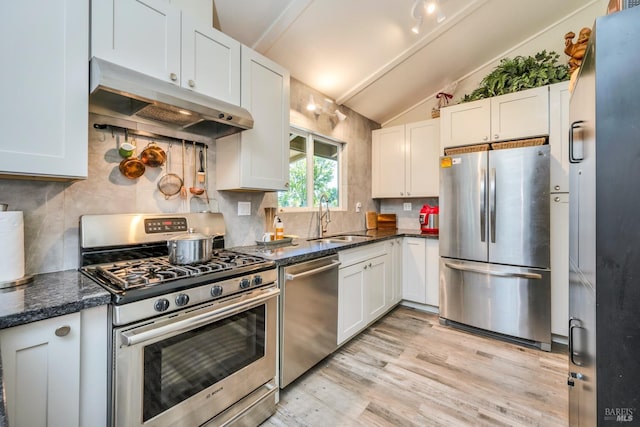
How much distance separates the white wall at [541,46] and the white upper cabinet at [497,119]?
2.65 ft

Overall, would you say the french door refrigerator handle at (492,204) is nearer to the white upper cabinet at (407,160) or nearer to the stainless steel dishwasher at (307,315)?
the white upper cabinet at (407,160)

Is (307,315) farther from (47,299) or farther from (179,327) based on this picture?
(47,299)

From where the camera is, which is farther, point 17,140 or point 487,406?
point 487,406

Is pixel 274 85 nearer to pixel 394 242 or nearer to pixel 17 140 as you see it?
pixel 17 140

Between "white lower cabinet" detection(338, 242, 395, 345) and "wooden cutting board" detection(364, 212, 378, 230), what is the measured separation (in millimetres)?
889

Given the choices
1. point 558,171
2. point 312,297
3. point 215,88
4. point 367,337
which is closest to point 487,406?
point 367,337

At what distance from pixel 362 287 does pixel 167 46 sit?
229cm

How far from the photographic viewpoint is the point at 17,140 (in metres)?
1.06

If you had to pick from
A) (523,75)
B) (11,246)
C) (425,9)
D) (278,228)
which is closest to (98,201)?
(11,246)

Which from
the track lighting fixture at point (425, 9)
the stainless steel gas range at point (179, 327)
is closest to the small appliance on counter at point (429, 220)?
the track lighting fixture at point (425, 9)

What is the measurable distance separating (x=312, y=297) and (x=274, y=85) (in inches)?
64.0

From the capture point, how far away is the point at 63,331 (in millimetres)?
944

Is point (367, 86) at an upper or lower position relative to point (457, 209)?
upper

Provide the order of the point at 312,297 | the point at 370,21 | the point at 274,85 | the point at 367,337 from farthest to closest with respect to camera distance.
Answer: the point at 367,337 → the point at 370,21 → the point at 274,85 → the point at 312,297
